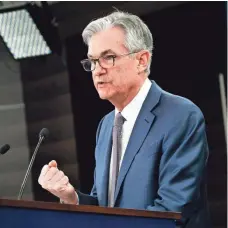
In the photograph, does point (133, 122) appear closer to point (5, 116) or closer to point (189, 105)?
point (189, 105)

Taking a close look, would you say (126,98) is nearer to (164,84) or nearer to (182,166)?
(182,166)

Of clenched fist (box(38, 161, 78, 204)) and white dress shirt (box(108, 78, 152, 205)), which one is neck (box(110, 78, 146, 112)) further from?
clenched fist (box(38, 161, 78, 204))

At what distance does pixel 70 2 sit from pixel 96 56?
116cm

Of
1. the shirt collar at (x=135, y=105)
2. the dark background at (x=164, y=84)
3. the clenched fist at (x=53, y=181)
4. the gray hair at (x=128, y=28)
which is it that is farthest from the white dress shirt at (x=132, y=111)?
the dark background at (x=164, y=84)

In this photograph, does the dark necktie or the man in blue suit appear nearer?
the man in blue suit

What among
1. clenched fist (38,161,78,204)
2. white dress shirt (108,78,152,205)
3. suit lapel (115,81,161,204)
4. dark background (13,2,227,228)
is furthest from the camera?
dark background (13,2,227,228)

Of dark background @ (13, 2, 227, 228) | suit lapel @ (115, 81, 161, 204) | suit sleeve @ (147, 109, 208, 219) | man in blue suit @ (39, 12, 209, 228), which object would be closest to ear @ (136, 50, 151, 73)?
man in blue suit @ (39, 12, 209, 228)

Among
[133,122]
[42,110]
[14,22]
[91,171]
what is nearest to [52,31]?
[14,22]

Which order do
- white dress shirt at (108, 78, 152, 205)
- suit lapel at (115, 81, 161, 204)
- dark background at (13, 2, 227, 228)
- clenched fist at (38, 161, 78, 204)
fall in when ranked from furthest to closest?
dark background at (13, 2, 227, 228), white dress shirt at (108, 78, 152, 205), suit lapel at (115, 81, 161, 204), clenched fist at (38, 161, 78, 204)

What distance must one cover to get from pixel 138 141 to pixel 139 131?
0.04 metres

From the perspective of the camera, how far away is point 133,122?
1807 millimetres

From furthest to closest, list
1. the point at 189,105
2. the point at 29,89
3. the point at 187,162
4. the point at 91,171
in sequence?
the point at 29,89, the point at 91,171, the point at 189,105, the point at 187,162

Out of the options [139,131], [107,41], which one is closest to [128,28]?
[107,41]

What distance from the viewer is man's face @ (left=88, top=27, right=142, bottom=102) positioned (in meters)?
1.81
